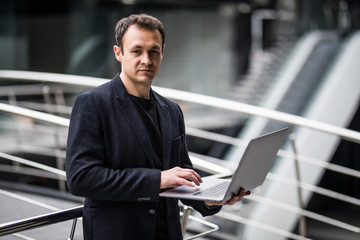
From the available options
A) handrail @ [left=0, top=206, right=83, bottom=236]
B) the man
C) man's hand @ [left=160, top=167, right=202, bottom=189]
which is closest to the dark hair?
the man

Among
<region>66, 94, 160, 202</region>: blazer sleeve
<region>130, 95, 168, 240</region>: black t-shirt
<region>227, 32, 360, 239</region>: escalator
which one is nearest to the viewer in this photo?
<region>66, 94, 160, 202</region>: blazer sleeve

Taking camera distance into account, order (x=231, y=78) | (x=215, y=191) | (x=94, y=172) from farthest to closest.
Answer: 1. (x=231, y=78)
2. (x=215, y=191)
3. (x=94, y=172)

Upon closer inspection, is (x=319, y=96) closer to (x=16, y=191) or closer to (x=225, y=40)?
(x=16, y=191)

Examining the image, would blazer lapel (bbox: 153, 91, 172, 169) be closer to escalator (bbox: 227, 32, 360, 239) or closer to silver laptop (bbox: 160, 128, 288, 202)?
silver laptop (bbox: 160, 128, 288, 202)

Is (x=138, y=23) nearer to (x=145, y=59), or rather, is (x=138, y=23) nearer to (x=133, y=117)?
(x=145, y=59)

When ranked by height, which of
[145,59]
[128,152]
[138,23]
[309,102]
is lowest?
[309,102]

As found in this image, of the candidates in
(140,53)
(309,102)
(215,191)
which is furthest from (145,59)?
(309,102)

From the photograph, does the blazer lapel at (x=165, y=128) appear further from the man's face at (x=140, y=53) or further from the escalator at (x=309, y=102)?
the escalator at (x=309, y=102)

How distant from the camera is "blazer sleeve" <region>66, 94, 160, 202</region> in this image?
1571 millimetres

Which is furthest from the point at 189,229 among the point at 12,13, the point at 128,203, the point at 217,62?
the point at 217,62

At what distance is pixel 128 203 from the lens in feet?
5.46

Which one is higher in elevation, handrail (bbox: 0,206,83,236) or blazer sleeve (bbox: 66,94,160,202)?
blazer sleeve (bbox: 66,94,160,202)

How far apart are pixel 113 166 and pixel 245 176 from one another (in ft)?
1.25

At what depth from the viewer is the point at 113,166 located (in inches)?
64.6
